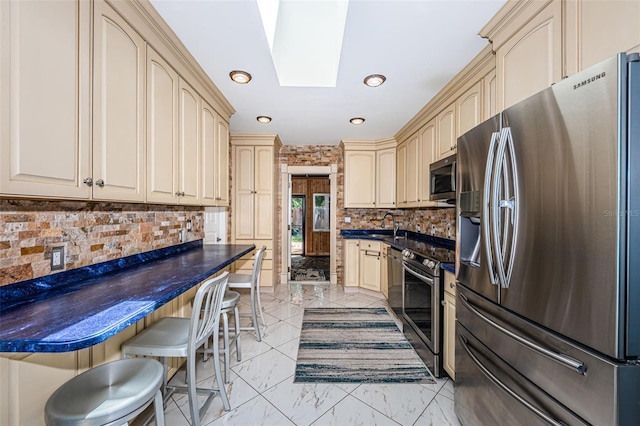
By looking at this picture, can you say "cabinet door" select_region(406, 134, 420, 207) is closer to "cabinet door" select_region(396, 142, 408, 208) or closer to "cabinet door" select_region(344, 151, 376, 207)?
"cabinet door" select_region(396, 142, 408, 208)

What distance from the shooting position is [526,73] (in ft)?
4.71

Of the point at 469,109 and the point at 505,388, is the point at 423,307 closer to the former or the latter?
the point at 505,388

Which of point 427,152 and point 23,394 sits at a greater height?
point 427,152

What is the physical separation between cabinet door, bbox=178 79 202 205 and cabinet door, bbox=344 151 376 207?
259 centimetres

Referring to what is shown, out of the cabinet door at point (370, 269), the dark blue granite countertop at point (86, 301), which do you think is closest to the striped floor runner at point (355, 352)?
the cabinet door at point (370, 269)

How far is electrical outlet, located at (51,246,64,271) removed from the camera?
51.1 inches

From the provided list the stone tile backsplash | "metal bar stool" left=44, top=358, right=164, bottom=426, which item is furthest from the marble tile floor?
the stone tile backsplash

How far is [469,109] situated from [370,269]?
105 inches

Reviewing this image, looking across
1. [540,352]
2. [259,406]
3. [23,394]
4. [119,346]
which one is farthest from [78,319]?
[540,352]

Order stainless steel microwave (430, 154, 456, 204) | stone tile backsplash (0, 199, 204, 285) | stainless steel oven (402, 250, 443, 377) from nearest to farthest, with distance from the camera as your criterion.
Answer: stone tile backsplash (0, 199, 204, 285), stainless steel oven (402, 250, 443, 377), stainless steel microwave (430, 154, 456, 204)

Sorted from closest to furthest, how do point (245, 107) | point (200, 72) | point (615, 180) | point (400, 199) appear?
point (615, 180) → point (200, 72) → point (245, 107) → point (400, 199)

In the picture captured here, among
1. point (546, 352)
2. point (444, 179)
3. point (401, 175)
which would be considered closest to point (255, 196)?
point (401, 175)

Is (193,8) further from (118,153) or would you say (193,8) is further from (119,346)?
(119,346)

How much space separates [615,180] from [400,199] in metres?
3.26
